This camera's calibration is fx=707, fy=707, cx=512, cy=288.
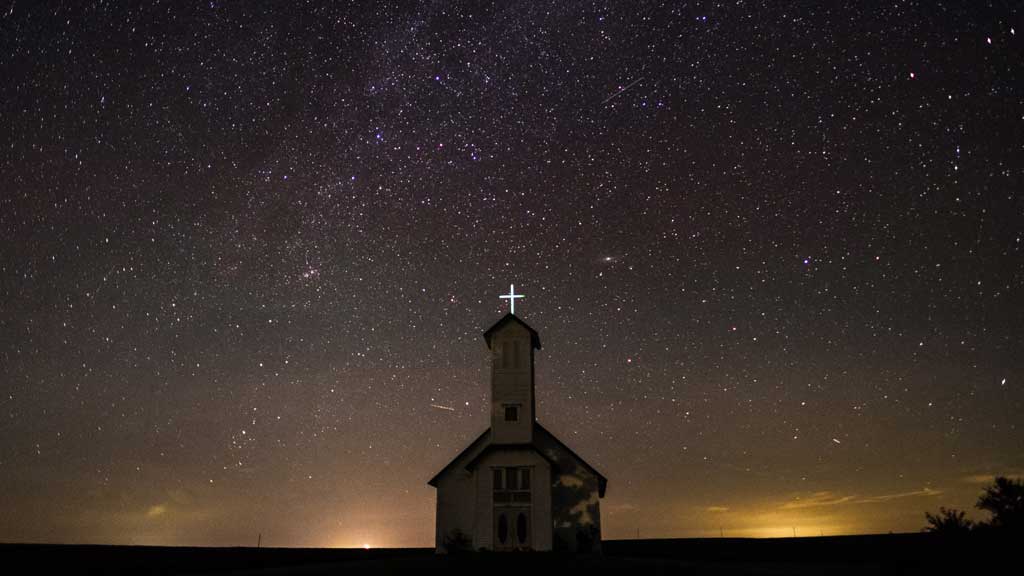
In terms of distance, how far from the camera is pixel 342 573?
18766mm

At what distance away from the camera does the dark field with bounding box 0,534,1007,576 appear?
49.7ft

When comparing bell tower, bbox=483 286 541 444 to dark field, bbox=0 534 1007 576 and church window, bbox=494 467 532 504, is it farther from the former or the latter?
dark field, bbox=0 534 1007 576

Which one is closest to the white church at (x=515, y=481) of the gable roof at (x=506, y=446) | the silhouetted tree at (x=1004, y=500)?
the gable roof at (x=506, y=446)

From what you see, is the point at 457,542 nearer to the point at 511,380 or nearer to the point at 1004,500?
the point at 511,380

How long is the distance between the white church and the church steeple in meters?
0.04

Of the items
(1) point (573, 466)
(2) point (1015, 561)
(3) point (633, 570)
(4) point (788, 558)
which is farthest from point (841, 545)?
(2) point (1015, 561)

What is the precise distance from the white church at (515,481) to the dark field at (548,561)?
4.31 metres

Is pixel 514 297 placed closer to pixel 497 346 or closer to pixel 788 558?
pixel 497 346

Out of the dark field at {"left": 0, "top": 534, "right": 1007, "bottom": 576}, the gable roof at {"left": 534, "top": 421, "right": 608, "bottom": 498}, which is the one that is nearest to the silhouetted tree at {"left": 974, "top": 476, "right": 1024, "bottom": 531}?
the dark field at {"left": 0, "top": 534, "right": 1007, "bottom": 576}

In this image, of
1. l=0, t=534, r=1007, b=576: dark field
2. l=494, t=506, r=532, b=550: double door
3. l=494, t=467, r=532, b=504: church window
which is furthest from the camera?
l=494, t=467, r=532, b=504: church window

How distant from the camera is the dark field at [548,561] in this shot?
597 inches

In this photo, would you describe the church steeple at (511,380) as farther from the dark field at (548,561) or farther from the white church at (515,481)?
the dark field at (548,561)

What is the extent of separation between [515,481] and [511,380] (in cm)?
421

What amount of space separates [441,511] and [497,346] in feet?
24.2
